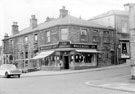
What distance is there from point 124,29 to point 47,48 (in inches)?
513

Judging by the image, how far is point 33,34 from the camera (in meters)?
38.4

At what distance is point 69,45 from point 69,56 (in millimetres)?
1599

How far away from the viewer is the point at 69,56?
3259cm

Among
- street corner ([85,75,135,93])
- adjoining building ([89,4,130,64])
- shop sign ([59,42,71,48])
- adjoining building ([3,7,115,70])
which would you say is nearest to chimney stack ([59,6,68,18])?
adjoining building ([3,7,115,70])

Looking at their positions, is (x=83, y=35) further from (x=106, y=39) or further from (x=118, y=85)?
(x=118, y=85)

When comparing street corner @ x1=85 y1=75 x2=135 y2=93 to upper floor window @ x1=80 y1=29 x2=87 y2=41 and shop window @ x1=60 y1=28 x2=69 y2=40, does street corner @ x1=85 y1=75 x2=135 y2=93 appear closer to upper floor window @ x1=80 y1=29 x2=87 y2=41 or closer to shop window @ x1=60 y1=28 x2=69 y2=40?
shop window @ x1=60 y1=28 x2=69 y2=40

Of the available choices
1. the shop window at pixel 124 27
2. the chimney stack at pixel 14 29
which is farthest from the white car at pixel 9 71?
the chimney stack at pixel 14 29

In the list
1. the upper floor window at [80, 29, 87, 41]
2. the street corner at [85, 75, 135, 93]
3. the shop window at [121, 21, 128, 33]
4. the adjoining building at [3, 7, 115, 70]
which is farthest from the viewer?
the shop window at [121, 21, 128, 33]

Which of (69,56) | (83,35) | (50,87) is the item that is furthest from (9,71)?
(83,35)

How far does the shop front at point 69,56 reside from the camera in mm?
32125

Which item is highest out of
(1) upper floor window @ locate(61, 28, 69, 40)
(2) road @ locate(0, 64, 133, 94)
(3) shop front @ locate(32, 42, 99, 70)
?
(1) upper floor window @ locate(61, 28, 69, 40)

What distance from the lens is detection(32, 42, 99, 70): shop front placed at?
105ft

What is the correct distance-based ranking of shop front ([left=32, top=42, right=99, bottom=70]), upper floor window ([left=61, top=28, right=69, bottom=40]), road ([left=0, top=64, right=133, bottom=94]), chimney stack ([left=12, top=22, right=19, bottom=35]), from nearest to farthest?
road ([left=0, top=64, right=133, bottom=94])
shop front ([left=32, top=42, right=99, bottom=70])
upper floor window ([left=61, top=28, right=69, bottom=40])
chimney stack ([left=12, top=22, right=19, bottom=35])

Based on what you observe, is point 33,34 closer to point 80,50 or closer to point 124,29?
point 80,50
